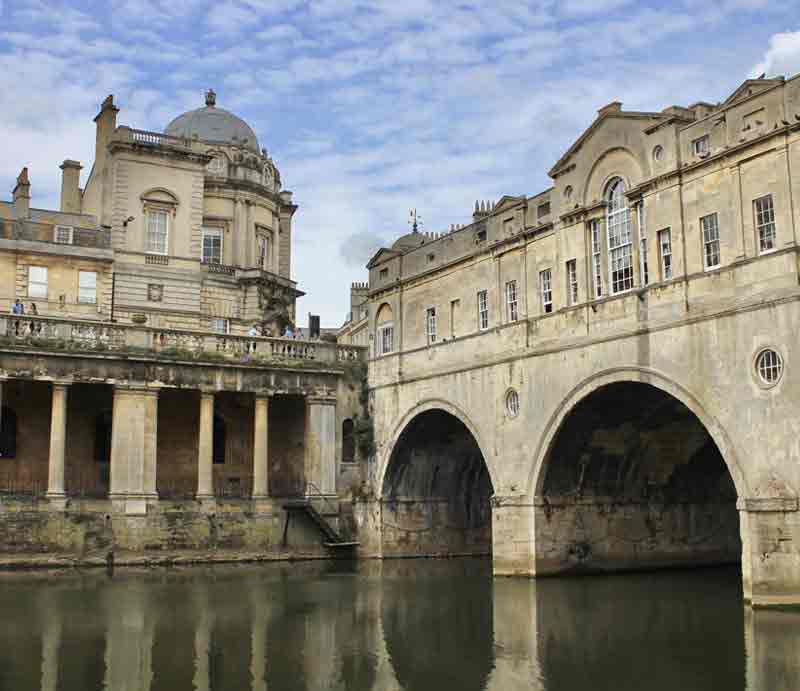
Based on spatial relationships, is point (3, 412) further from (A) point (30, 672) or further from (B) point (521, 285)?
(A) point (30, 672)

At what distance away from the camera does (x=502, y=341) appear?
29891 mm

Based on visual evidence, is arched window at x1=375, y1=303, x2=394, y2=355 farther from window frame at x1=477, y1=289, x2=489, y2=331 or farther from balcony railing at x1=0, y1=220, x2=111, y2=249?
balcony railing at x1=0, y1=220, x2=111, y2=249

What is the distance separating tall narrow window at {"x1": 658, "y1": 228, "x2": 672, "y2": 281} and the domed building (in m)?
23.1

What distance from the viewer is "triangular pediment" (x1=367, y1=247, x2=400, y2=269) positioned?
37081mm

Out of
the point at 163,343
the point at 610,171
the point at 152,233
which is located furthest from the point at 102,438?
the point at 610,171

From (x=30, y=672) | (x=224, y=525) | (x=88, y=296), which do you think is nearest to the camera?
(x=30, y=672)

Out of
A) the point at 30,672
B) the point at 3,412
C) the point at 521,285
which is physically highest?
the point at 521,285

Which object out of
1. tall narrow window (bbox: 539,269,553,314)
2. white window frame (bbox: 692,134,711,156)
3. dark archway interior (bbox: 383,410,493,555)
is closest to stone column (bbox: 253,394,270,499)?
dark archway interior (bbox: 383,410,493,555)

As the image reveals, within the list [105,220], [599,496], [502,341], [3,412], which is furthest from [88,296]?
[599,496]

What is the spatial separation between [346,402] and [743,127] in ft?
63.8

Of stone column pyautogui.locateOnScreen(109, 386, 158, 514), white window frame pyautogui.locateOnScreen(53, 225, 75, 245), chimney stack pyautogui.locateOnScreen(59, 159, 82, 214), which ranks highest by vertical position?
chimney stack pyautogui.locateOnScreen(59, 159, 82, 214)

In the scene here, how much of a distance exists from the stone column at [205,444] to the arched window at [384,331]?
253 inches

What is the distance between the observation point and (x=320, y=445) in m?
36.8

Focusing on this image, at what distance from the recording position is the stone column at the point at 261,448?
35438 millimetres
